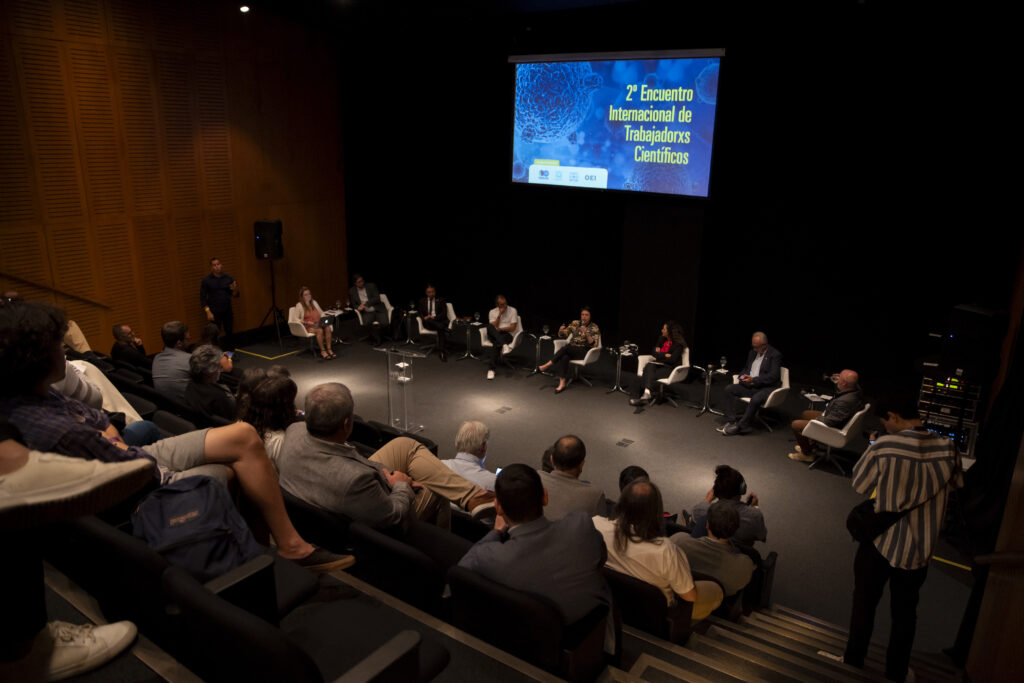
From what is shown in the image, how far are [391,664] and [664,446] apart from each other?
577 centimetres

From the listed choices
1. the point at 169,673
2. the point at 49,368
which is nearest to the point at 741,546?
the point at 169,673

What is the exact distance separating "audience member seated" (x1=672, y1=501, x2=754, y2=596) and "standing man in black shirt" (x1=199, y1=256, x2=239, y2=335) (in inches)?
319

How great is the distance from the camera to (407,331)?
10.9 m

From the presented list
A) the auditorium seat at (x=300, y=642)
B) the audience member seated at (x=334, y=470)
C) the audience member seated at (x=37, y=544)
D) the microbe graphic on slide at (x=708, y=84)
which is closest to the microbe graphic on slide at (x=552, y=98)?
the microbe graphic on slide at (x=708, y=84)

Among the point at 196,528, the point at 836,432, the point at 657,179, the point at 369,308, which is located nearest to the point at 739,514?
the point at 836,432

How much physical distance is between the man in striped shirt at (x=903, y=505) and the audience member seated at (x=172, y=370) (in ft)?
16.5

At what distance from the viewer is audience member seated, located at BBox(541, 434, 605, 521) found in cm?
364

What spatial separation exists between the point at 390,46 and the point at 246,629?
11.1m

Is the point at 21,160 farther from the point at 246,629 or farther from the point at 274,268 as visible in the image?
the point at 246,629

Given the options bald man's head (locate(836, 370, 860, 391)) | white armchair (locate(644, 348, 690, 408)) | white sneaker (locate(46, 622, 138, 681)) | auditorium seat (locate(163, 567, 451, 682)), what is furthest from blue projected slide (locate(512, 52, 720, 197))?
white sneaker (locate(46, 622, 138, 681))

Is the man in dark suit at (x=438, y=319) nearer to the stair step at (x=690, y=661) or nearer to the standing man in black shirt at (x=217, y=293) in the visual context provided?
the standing man in black shirt at (x=217, y=293)

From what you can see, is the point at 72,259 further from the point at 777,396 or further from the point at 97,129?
the point at 777,396

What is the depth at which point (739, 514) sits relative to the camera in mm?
4113

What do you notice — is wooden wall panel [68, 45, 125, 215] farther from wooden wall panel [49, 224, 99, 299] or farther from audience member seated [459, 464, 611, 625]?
audience member seated [459, 464, 611, 625]
